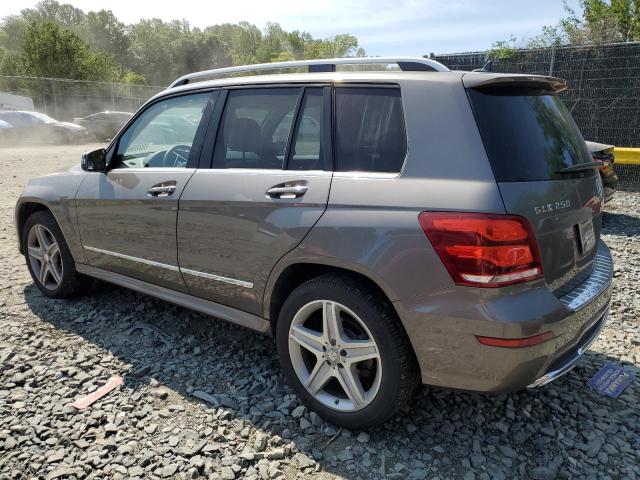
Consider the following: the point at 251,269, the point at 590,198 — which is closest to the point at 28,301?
the point at 251,269

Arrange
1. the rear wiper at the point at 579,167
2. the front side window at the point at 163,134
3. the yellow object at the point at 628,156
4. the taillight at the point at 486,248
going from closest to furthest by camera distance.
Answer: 1. the taillight at the point at 486,248
2. the rear wiper at the point at 579,167
3. the front side window at the point at 163,134
4. the yellow object at the point at 628,156

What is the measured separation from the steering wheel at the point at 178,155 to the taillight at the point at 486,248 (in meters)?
1.85

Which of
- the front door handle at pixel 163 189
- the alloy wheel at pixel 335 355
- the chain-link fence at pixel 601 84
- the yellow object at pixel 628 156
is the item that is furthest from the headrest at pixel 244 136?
the chain-link fence at pixel 601 84

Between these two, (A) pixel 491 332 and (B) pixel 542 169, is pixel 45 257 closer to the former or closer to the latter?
(A) pixel 491 332

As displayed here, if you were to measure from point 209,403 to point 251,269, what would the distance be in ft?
2.65

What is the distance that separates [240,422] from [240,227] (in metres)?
1.04

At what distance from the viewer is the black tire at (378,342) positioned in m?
2.27

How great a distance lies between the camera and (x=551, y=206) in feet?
7.20

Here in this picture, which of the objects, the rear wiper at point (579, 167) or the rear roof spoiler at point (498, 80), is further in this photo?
the rear wiper at point (579, 167)

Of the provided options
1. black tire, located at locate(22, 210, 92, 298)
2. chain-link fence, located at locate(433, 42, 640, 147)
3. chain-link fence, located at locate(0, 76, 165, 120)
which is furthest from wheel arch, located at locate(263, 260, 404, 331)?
chain-link fence, located at locate(0, 76, 165, 120)

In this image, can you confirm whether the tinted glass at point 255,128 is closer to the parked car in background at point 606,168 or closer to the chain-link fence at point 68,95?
the parked car in background at point 606,168

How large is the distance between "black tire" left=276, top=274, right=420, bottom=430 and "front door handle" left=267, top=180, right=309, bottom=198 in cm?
44

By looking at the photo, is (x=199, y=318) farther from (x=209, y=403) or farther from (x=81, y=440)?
(x=81, y=440)

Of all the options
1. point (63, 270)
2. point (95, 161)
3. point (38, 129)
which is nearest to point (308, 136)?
point (95, 161)
